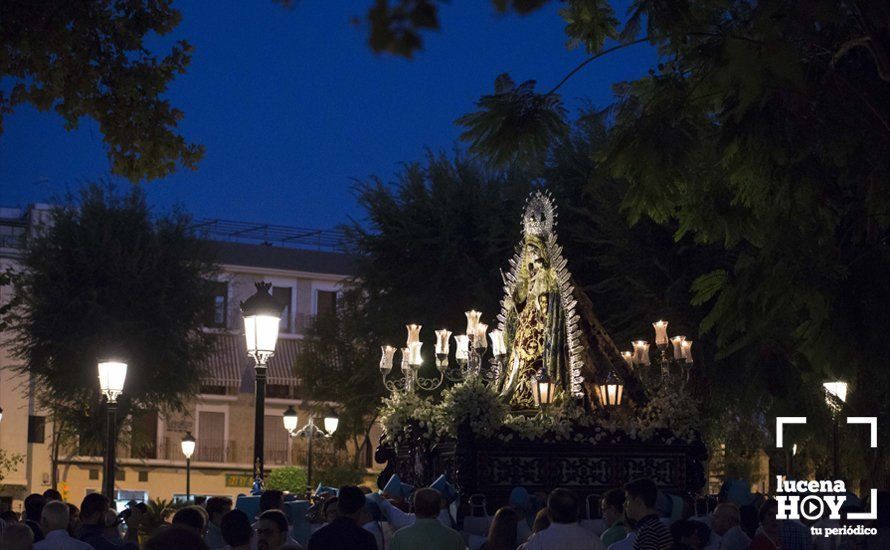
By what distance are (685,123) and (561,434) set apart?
8.64 metres

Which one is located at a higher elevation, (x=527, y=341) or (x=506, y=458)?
(x=527, y=341)

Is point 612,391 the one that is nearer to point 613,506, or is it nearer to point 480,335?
point 480,335

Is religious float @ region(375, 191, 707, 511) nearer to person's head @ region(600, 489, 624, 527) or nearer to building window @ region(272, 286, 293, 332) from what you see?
person's head @ region(600, 489, 624, 527)

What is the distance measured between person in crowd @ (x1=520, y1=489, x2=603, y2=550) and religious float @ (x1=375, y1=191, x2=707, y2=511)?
8186 millimetres

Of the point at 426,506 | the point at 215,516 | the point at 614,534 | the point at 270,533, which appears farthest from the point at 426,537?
the point at 215,516

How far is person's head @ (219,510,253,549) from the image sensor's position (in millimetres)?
7590

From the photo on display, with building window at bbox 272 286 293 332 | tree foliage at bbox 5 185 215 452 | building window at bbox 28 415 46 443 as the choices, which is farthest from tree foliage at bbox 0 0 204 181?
building window at bbox 272 286 293 332

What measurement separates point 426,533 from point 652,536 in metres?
1.33

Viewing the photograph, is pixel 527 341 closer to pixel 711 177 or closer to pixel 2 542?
pixel 711 177

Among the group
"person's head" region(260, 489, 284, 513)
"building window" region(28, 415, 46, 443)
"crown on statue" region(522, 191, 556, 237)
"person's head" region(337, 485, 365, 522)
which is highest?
"crown on statue" region(522, 191, 556, 237)

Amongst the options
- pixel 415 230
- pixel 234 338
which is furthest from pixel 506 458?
pixel 234 338

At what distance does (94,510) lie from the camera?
9414mm

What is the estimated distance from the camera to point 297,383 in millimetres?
51219
